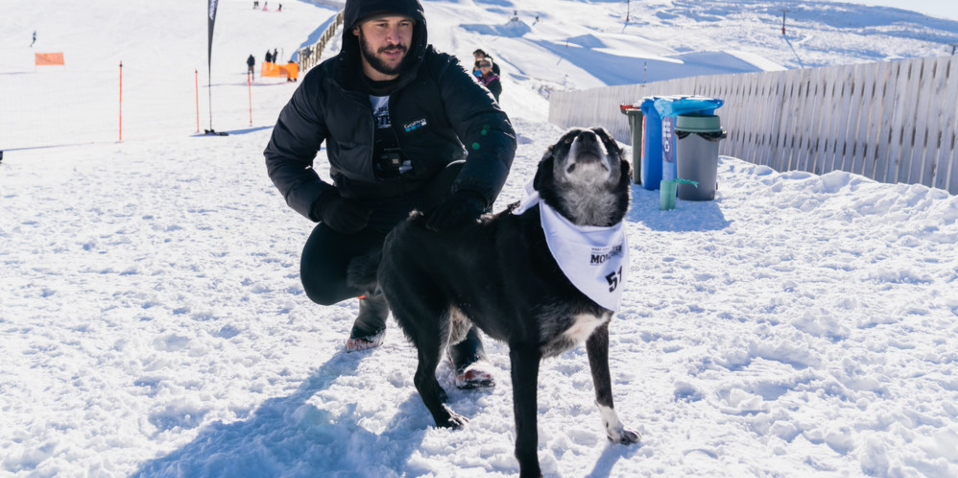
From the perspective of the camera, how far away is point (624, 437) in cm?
245

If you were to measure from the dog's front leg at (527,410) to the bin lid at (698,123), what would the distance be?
5.73m

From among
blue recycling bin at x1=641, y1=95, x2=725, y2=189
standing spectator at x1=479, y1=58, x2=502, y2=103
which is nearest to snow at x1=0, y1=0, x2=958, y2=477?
blue recycling bin at x1=641, y1=95, x2=725, y2=189

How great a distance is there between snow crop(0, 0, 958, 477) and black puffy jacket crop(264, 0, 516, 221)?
893 mm

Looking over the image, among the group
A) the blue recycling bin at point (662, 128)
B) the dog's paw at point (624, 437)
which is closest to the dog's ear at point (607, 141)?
the dog's paw at point (624, 437)

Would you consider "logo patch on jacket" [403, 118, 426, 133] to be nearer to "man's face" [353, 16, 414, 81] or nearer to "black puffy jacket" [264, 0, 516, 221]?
"black puffy jacket" [264, 0, 516, 221]

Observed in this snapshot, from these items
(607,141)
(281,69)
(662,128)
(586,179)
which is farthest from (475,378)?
(281,69)

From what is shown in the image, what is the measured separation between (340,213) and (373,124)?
0.47 meters

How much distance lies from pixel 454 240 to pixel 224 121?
1624cm

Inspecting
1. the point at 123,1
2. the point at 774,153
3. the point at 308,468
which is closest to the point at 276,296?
the point at 308,468

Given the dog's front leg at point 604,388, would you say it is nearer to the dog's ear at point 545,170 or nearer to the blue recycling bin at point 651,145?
the dog's ear at point 545,170

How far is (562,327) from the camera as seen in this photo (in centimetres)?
221

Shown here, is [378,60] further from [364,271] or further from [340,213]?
[364,271]

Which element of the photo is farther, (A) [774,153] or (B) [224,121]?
(B) [224,121]

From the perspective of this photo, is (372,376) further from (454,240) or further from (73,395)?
(73,395)
